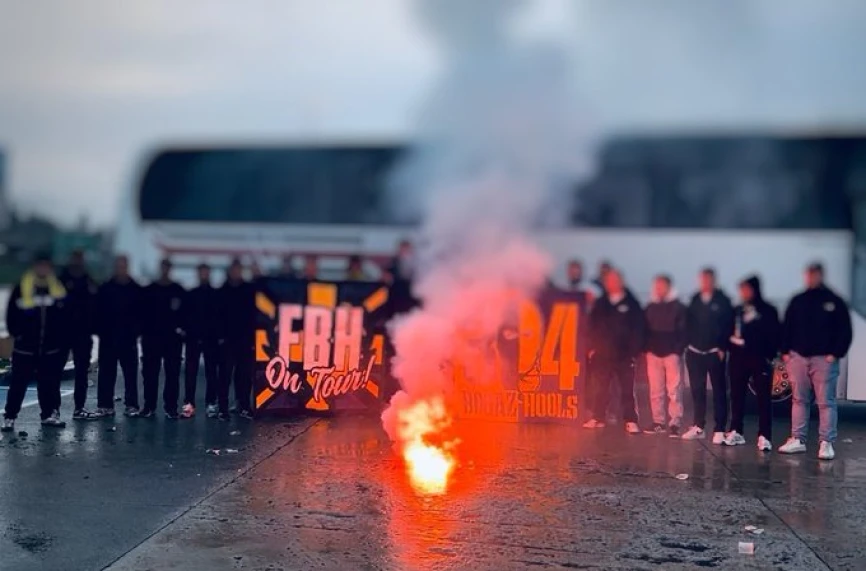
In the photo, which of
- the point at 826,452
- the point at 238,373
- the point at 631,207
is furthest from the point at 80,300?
the point at 826,452

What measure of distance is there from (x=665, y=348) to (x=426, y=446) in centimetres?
264

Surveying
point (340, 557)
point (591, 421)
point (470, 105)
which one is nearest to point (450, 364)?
point (591, 421)

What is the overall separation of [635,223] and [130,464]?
6.13 m

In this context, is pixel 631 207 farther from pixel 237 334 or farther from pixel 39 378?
pixel 39 378

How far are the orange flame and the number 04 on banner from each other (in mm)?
1028

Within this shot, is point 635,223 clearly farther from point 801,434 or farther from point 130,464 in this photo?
point 130,464

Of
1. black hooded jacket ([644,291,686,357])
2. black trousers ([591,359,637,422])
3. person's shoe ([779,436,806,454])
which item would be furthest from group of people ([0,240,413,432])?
person's shoe ([779,436,806,454])

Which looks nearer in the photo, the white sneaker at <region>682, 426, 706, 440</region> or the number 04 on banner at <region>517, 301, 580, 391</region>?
the white sneaker at <region>682, 426, 706, 440</region>

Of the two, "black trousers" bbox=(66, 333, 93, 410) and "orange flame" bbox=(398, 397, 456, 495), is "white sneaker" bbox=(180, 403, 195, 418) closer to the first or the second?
Answer: "black trousers" bbox=(66, 333, 93, 410)

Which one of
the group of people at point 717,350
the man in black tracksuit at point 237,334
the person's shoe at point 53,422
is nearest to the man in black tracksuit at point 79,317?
the person's shoe at point 53,422

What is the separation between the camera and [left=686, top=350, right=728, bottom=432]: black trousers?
27.4ft

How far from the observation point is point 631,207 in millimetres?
9820

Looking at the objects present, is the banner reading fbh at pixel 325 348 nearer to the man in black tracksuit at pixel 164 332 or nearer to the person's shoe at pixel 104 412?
the man in black tracksuit at pixel 164 332

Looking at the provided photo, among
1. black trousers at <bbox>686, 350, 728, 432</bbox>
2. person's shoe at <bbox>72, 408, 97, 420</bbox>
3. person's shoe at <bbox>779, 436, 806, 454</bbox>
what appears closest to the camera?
person's shoe at <bbox>779, 436, 806, 454</bbox>
